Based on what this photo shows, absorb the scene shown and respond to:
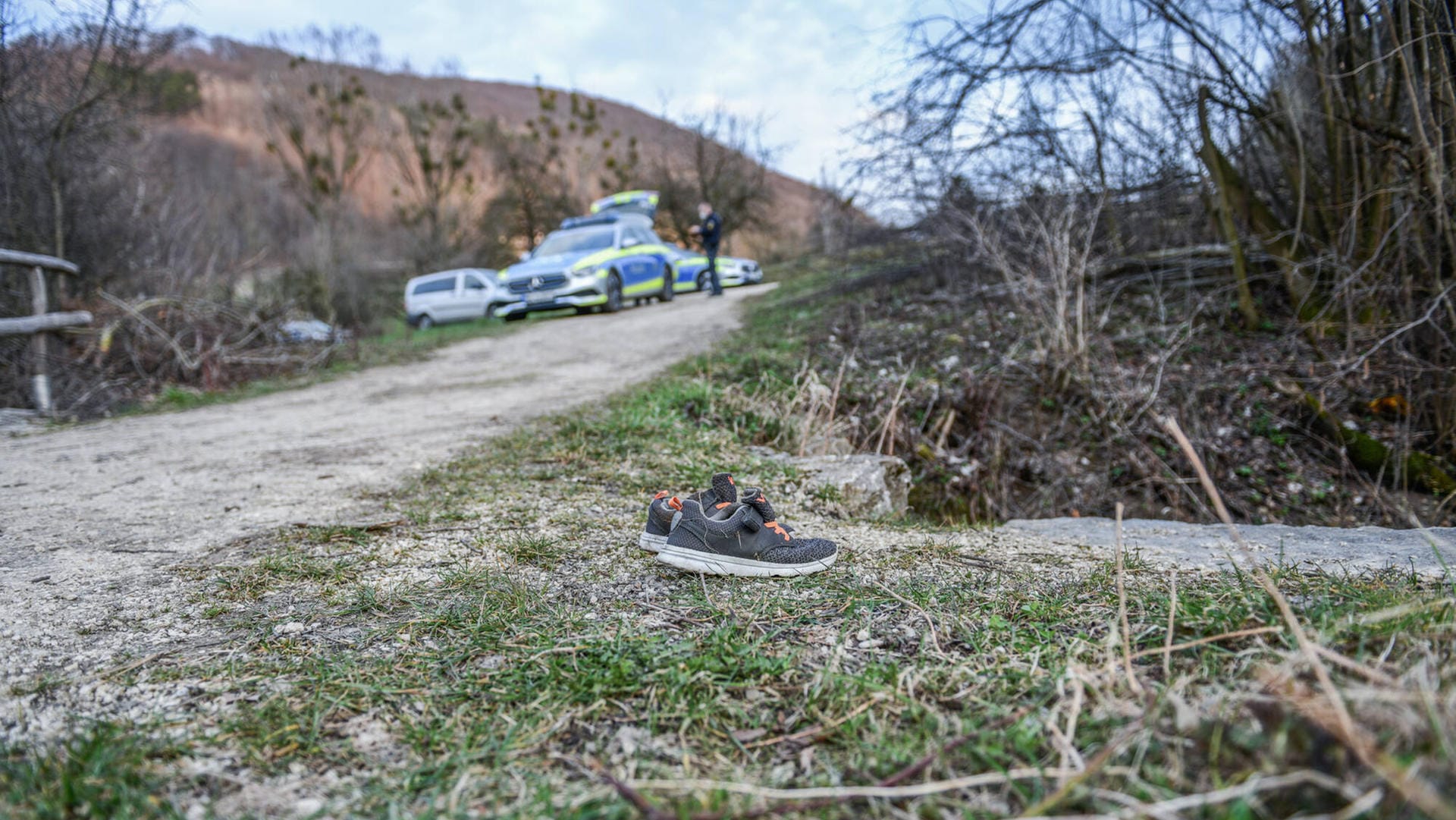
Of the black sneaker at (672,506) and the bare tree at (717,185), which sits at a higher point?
the bare tree at (717,185)

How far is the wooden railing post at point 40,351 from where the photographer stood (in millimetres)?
6980

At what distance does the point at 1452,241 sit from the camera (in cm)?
512

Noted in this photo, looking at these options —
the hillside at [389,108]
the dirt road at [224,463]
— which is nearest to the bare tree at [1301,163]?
the dirt road at [224,463]

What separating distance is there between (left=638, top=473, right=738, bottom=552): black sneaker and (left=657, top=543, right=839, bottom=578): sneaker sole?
110 mm

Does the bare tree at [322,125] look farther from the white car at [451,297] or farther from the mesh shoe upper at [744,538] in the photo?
the mesh shoe upper at [744,538]

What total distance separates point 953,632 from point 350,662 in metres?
1.51

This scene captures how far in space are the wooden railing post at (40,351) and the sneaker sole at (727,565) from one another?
721cm

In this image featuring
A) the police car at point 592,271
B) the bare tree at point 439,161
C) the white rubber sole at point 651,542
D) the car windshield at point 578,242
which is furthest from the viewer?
the bare tree at point 439,161

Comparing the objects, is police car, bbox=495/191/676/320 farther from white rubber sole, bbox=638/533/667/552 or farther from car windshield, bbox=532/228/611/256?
white rubber sole, bbox=638/533/667/552

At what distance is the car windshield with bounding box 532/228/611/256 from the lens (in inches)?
562

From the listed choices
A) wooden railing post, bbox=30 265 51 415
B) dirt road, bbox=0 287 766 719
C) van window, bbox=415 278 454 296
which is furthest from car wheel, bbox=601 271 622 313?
wooden railing post, bbox=30 265 51 415

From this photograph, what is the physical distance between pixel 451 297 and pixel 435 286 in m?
0.74

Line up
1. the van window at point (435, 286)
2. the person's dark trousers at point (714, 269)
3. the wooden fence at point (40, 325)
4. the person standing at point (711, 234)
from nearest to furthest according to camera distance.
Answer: the wooden fence at point (40, 325) → the person standing at point (711, 234) → the person's dark trousers at point (714, 269) → the van window at point (435, 286)

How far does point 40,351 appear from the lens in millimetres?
7039
